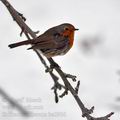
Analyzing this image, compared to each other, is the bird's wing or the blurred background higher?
the blurred background

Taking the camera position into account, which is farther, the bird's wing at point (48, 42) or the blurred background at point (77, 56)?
the blurred background at point (77, 56)

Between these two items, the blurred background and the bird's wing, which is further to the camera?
the blurred background

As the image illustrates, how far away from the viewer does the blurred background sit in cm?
780

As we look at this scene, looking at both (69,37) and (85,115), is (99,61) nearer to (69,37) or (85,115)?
(69,37)

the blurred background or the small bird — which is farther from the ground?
the blurred background

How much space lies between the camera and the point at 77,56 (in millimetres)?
8875

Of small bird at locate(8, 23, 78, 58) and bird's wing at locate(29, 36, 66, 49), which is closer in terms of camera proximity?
bird's wing at locate(29, 36, 66, 49)

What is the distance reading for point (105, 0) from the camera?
10.3 m

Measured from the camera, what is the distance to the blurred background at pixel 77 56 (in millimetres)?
7795

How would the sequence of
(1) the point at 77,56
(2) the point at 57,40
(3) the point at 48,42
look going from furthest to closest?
1. (1) the point at 77,56
2. (2) the point at 57,40
3. (3) the point at 48,42

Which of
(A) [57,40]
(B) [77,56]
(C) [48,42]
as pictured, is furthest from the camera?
(B) [77,56]

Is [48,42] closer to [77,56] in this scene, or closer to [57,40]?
[57,40]

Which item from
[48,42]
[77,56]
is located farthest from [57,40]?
[77,56]

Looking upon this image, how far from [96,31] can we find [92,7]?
79 cm
